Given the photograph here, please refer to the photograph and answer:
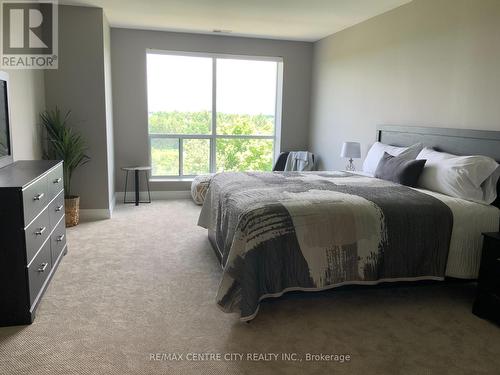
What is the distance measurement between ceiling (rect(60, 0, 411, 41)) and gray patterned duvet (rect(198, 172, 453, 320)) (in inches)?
93.1

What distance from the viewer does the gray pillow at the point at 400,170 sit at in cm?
348

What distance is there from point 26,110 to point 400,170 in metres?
3.68

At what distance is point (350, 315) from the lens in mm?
2691

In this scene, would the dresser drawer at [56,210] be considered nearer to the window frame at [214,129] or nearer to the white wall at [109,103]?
the white wall at [109,103]

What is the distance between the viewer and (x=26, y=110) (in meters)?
4.02

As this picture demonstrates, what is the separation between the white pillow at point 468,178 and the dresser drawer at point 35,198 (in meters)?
3.06

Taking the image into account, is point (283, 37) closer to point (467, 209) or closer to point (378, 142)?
point (378, 142)

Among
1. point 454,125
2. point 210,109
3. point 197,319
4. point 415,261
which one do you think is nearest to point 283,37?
point 210,109

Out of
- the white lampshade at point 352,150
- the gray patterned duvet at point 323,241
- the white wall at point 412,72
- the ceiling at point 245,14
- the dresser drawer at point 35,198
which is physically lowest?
the gray patterned duvet at point 323,241

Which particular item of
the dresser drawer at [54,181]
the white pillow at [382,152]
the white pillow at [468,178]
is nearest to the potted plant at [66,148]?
the dresser drawer at [54,181]

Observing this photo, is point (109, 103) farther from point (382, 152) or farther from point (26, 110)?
point (382, 152)

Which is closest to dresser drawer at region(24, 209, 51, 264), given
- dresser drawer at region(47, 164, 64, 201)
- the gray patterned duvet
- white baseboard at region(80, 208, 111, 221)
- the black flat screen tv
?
dresser drawer at region(47, 164, 64, 201)

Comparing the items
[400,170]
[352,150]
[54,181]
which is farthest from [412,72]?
[54,181]

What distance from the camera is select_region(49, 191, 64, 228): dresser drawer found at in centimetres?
313
